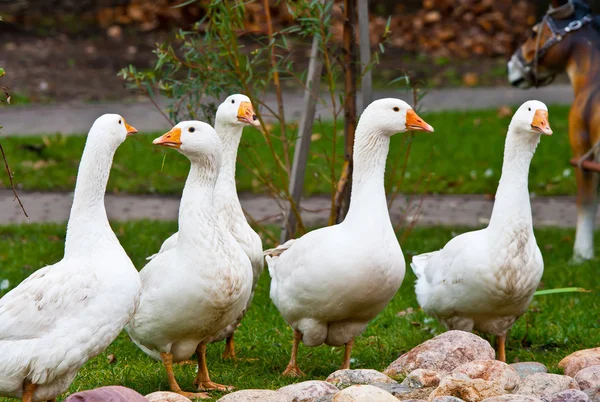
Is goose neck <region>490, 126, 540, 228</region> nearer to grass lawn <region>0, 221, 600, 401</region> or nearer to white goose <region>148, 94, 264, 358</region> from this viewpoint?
grass lawn <region>0, 221, 600, 401</region>

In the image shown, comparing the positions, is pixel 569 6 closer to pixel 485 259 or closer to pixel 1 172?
pixel 485 259

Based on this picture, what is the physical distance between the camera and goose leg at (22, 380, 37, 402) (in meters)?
4.03

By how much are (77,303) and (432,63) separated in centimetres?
1176

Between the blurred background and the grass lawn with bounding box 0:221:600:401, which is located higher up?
the blurred background

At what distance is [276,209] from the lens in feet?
31.4

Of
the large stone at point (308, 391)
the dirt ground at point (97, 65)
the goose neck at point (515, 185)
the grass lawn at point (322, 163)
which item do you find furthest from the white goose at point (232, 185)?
the dirt ground at point (97, 65)

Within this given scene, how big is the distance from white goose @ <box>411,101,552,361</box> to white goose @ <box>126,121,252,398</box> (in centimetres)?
121

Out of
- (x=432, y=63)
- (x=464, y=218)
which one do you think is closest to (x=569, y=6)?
(x=464, y=218)

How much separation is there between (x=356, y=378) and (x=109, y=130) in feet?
5.28

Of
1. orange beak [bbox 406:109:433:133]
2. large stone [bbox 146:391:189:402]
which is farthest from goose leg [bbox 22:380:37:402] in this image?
orange beak [bbox 406:109:433:133]

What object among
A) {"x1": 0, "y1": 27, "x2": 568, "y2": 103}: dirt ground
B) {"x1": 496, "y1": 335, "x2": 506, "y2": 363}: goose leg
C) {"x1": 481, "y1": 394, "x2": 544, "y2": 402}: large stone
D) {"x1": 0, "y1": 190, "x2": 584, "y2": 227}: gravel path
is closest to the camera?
{"x1": 481, "y1": 394, "x2": 544, "y2": 402}: large stone

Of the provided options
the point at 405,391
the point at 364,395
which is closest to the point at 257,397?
the point at 364,395

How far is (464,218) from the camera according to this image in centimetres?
941

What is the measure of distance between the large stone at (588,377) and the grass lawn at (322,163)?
18.0ft
